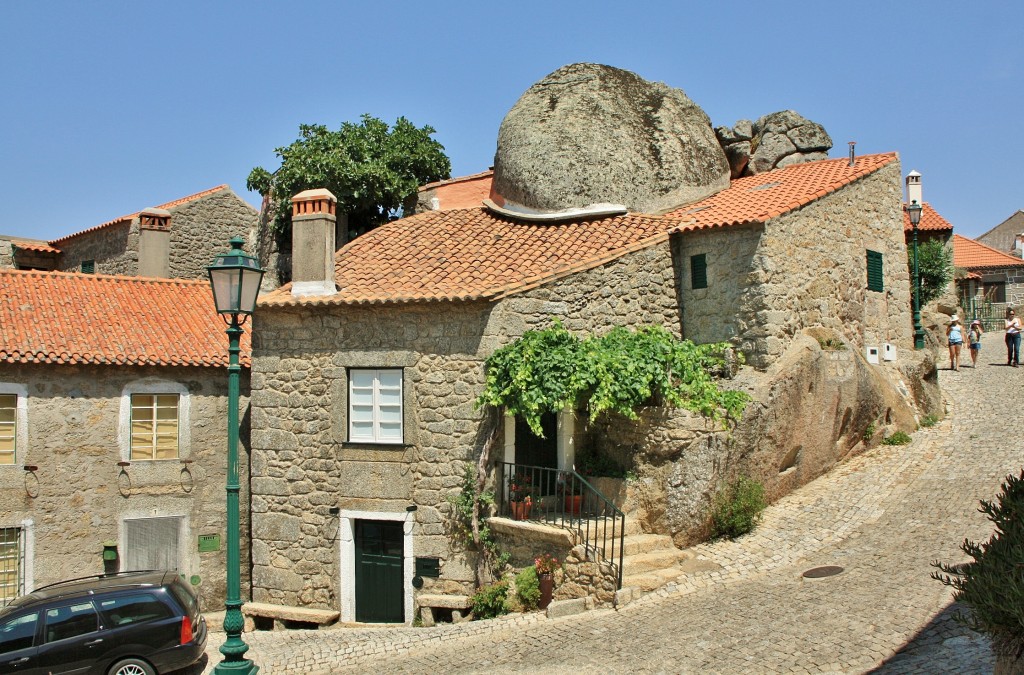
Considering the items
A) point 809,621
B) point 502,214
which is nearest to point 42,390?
point 502,214

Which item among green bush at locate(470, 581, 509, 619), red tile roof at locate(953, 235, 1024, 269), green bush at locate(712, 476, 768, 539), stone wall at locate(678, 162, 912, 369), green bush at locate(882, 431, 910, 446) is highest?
red tile roof at locate(953, 235, 1024, 269)

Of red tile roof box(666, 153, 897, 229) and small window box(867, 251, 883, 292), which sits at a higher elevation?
red tile roof box(666, 153, 897, 229)

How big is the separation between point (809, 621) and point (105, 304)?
47.2ft

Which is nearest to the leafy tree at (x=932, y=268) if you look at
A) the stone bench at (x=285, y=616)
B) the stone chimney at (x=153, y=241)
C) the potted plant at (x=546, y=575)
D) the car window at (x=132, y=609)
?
the potted plant at (x=546, y=575)

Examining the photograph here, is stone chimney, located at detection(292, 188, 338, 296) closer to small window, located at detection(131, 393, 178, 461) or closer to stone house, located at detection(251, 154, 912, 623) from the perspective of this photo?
stone house, located at detection(251, 154, 912, 623)

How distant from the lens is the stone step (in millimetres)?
11914

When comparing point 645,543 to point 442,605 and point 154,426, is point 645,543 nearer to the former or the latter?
point 442,605

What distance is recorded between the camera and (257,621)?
46.1 feet

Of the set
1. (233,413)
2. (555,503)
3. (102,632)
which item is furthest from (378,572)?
(233,413)

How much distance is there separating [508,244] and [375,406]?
386 cm

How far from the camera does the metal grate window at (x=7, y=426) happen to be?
14711 millimetres

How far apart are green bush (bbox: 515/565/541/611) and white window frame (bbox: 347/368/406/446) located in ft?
9.69

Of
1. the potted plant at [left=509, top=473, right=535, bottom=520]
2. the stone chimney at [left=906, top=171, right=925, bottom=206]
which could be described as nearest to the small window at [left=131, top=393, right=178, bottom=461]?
the potted plant at [left=509, top=473, right=535, bottom=520]

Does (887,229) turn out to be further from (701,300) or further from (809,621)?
(809,621)
